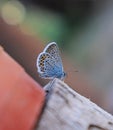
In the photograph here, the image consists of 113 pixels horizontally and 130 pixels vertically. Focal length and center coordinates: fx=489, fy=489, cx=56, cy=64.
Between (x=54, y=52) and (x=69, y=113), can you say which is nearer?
(x=69, y=113)

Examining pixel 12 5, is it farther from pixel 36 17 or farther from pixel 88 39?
pixel 88 39

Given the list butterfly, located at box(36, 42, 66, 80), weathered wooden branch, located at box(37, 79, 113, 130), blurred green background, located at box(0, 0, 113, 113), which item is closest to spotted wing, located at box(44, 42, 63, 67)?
butterfly, located at box(36, 42, 66, 80)

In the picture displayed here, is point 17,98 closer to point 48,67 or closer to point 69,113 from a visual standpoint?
point 69,113

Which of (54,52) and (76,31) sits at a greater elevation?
(76,31)

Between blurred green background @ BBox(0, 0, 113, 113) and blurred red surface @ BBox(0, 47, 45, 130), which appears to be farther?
blurred green background @ BBox(0, 0, 113, 113)

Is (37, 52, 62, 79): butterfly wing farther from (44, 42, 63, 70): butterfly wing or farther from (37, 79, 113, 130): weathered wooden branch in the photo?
(37, 79, 113, 130): weathered wooden branch

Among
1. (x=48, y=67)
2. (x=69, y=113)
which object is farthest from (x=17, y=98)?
(x=48, y=67)
